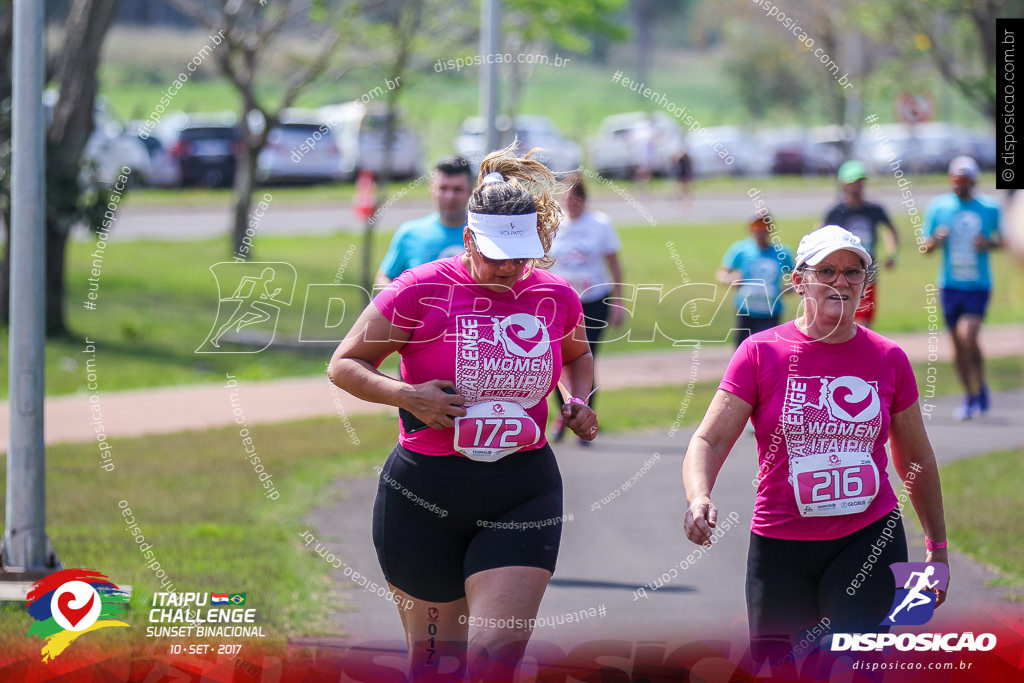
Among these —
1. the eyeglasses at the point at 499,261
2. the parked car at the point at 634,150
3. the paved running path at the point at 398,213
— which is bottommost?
the eyeglasses at the point at 499,261

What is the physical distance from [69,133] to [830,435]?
1157 centimetres

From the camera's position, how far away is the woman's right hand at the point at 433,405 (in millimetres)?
3863

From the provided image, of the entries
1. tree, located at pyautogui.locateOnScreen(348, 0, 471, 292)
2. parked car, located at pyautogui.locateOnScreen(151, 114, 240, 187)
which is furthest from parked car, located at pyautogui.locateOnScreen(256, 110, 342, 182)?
tree, located at pyautogui.locateOnScreen(348, 0, 471, 292)

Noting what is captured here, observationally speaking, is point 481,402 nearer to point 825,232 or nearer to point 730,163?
point 825,232

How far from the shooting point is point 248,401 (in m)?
11.9


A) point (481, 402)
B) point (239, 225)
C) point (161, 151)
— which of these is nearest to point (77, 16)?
point (239, 225)

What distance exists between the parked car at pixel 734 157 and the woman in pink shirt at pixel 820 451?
115ft

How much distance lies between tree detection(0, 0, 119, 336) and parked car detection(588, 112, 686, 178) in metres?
21.4

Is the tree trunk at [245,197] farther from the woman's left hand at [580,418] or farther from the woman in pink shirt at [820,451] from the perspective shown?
the woman in pink shirt at [820,451]

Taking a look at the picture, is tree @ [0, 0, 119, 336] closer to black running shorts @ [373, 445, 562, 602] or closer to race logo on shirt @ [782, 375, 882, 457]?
black running shorts @ [373, 445, 562, 602]

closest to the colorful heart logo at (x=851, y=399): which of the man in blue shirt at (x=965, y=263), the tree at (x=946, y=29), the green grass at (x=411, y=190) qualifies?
the man in blue shirt at (x=965, y=263)

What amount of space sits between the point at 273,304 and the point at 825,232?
36.8 ft

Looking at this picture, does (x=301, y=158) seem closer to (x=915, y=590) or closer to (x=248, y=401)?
(x=248, y=401)

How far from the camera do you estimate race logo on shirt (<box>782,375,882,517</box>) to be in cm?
390
